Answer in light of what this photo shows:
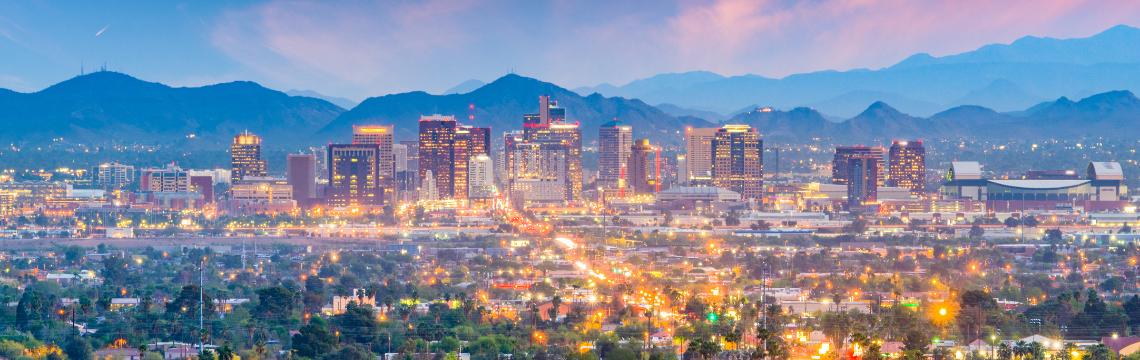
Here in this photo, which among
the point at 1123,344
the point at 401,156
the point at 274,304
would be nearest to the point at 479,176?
the point at 401,156

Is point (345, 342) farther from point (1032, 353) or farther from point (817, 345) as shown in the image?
point (1032, 353)

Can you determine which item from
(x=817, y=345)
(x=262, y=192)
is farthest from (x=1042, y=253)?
(x=262, y=192)

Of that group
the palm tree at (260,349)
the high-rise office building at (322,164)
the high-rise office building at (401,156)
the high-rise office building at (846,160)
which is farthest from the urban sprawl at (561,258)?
the high-rise office building at (322,164)

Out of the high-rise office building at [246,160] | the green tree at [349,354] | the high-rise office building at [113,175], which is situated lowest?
the green tree at [349,354]

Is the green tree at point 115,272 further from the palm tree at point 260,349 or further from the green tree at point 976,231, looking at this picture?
the green tree at point 976,231

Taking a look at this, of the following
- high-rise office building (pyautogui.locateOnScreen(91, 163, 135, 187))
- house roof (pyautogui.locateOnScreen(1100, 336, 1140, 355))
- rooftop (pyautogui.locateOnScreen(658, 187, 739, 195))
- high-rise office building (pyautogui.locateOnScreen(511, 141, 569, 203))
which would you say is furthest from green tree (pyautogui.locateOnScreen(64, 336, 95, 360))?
high-rise office building (pyautogui.locateOnScreen(91, 163, 135, 187))

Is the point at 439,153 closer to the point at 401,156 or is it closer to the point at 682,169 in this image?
the point at 401,156
